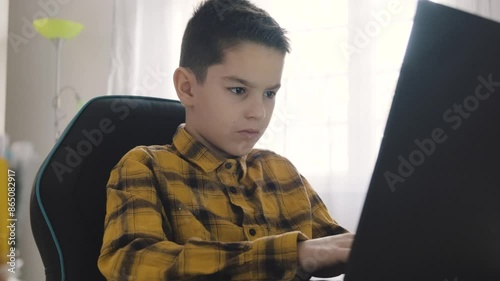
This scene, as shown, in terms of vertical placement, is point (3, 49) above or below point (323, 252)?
above

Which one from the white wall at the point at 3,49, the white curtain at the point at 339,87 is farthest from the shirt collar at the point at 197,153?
the white wall at the point at 3,49

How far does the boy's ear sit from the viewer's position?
1026 mm

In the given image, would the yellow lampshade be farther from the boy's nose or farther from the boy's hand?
the boy's hand

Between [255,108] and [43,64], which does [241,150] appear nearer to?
[255,108]

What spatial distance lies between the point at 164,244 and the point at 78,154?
0.24 metres

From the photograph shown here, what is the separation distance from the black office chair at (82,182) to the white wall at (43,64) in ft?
6.17

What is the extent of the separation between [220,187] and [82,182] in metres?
0.23

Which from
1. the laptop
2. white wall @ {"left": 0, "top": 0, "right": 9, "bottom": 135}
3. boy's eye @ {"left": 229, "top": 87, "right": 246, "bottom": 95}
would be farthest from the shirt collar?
white wall @ {"left": 0, "top": 0, "right": 9, "bottom": 135}

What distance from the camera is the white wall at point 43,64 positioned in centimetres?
276

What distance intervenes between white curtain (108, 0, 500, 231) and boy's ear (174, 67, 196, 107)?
118cm

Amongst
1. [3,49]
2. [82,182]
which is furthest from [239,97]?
[3,49]

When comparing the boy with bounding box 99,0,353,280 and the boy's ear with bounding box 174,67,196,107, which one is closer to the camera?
the boy with bounding box 99,0,353,280

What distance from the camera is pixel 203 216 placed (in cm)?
88

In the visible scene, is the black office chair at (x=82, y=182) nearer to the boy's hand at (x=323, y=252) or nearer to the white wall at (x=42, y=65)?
the boy's hand at (x=323, y=252)
